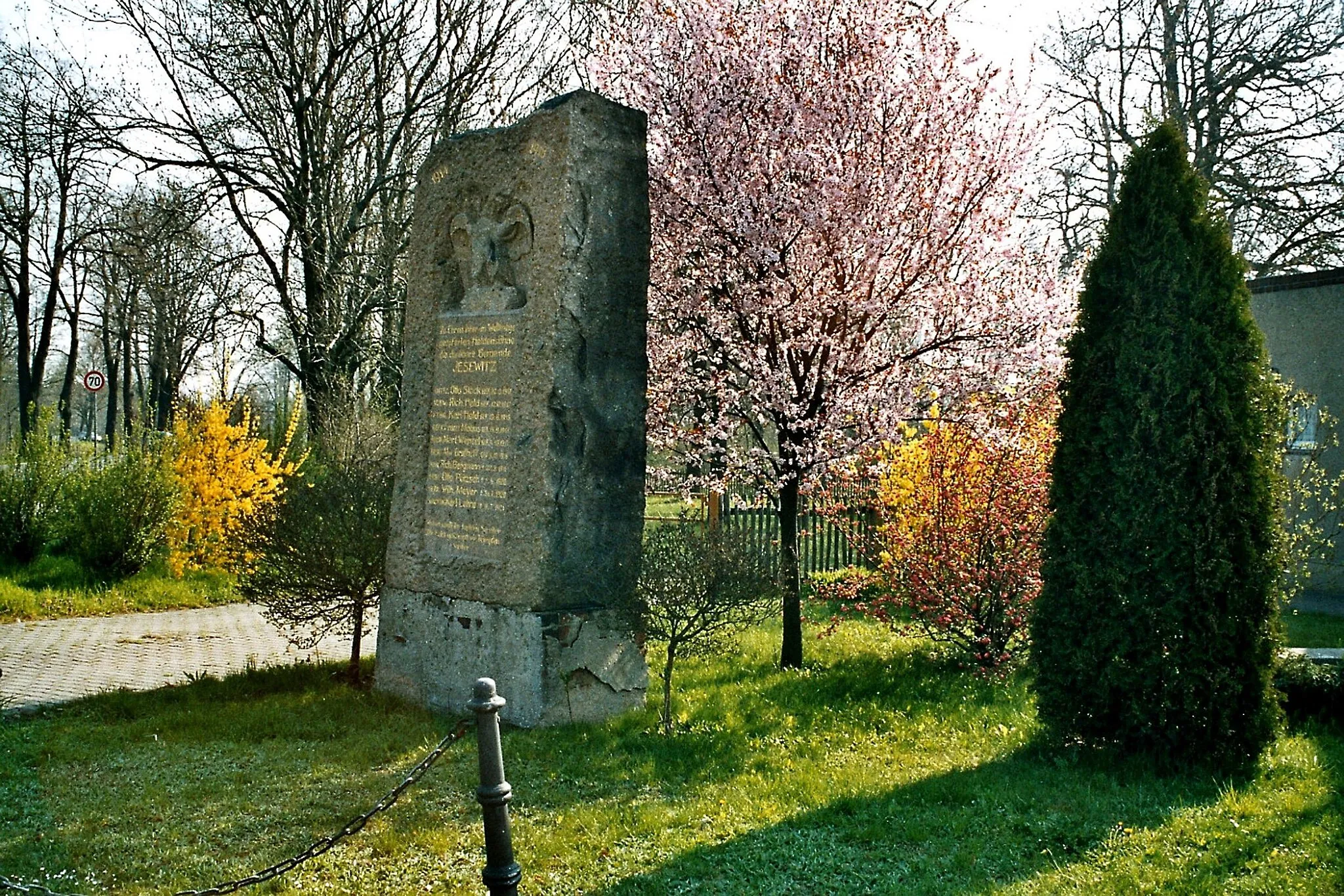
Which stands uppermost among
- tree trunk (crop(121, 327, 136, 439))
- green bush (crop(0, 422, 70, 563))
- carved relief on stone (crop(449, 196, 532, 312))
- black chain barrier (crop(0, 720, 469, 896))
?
tree trunk (crop(121, 327, 136, 439))

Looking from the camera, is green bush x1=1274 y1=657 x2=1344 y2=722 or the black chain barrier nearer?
the black chain barrier

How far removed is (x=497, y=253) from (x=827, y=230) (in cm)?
260

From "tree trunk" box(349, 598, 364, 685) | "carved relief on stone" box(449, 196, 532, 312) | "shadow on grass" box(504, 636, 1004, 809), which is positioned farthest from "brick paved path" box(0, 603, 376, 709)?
"carved relief on stone" box(449, 196, 532, 312)

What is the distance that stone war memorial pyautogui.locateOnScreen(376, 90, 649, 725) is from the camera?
6.74 m

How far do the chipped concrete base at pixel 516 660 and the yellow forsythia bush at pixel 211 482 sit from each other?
6.38 metres

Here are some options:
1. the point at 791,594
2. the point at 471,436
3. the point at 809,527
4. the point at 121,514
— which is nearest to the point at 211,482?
the point at 121,514

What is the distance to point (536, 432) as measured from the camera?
674 centimetres

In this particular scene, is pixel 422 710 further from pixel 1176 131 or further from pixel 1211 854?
pixel 1176 131

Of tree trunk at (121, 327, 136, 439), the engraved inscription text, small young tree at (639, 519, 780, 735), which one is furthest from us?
tree trunk at (121, 327, 136, 439)

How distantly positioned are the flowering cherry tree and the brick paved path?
14.9ft

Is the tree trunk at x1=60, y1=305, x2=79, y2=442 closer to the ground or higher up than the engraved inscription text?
higher up

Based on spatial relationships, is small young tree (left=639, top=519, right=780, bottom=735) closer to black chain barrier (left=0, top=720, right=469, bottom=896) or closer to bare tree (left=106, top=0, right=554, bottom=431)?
black chain barrier (left=0, top=720, right=469, bottom=896)

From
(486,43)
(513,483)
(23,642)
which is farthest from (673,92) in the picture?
(486,43)

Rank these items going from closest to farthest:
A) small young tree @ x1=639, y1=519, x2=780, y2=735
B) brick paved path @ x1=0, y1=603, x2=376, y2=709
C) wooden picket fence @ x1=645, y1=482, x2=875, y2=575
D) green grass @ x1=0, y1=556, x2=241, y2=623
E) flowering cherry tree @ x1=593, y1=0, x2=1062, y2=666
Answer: small young tree @ x1=639, y1=519, x2=780, y2=735 → flowering cherry tree @ x1=593, y1=0, x2=1062, y2=666 → brick paved path @ x1=0, y1=603, x2=376, y2=709 → green grass @ x1=0, y1=556, x2=241, y2=623 → wooden picket fence @ x1=645, y1=482, x2=875, y2=575
